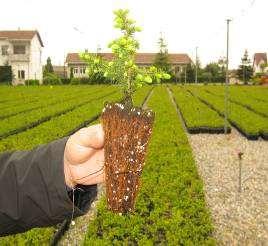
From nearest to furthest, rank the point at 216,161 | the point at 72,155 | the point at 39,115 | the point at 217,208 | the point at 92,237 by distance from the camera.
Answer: the point at 72,155
the point at 92,237
the point at 217,208
the point at 216,161
the point at 39,115

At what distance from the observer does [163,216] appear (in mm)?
8094

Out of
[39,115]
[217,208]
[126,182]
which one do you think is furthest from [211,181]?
[39,115]

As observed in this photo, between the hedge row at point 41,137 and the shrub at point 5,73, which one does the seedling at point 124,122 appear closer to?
the hedge row at point 41,137

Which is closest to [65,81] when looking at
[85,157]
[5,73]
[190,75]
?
[5,73]

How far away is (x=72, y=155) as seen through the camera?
2.29 m

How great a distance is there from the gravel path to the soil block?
561 cm

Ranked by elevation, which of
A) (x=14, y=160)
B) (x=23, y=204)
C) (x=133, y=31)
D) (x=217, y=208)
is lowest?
(x=217, y=208)

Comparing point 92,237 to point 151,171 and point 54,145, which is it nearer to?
point 151,171

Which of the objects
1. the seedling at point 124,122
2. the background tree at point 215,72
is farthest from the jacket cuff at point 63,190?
the background tree at point 215,72

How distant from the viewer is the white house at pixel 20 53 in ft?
255

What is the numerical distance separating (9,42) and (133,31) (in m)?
79.9

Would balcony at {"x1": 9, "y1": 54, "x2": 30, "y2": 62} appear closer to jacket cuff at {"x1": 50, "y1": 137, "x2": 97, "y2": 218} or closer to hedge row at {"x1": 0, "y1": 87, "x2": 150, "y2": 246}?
hedge row at {"x1": 0, "y1": 87, "x2": 150, "y2": 246}

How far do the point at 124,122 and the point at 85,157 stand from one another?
252 millimetres

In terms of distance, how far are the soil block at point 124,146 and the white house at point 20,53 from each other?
7573 cm
